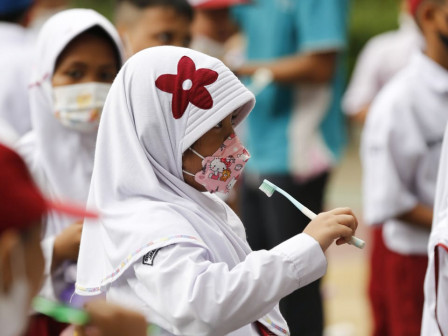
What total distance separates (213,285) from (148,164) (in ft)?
1.40

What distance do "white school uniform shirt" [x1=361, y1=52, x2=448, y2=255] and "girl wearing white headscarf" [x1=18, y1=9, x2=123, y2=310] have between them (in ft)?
4.26

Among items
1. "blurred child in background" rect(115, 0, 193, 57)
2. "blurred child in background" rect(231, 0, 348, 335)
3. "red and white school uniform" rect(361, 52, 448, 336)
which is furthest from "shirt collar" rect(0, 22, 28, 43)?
"red and white school uniform" rect(361, 52, 448, 336)

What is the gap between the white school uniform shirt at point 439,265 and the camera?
11.6 feet

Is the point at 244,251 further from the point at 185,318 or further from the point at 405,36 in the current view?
the point at 405,36

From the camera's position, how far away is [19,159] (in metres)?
2.06

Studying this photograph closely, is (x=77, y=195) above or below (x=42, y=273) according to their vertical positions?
below

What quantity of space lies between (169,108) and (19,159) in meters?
1.05

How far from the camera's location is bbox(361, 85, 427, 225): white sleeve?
4691mm

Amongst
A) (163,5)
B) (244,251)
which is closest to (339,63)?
(163,5)

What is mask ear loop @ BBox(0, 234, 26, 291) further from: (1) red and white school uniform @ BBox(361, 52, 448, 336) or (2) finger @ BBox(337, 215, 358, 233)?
(1) red and white school uniform @ BBox(361, 52, 448, 336)

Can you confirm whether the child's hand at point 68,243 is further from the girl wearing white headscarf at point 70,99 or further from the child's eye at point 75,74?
the child's eye at point 75,74

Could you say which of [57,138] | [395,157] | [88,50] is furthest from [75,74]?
[395,157]

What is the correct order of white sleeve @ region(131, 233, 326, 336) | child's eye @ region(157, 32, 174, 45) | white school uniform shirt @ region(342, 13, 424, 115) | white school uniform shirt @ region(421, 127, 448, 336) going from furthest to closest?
white school uniform shirt @ region(342, 13, 424, 115)
child's eye @ region(157, 32, 174, 45)
white school uniform shirt @ region(421, 127, 448, 336)
white sleeve @ region(131, 233, 326, 336)

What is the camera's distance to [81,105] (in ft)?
13.2
